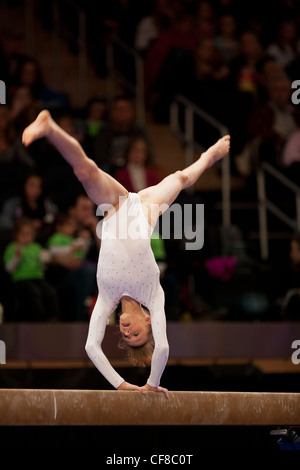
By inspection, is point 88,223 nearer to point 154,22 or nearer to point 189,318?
point 189,318

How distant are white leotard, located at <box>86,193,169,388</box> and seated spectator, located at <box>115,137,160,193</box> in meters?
2.40

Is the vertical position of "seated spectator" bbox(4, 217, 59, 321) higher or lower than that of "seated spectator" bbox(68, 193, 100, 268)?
lower

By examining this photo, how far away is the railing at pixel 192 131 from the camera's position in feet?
27.8

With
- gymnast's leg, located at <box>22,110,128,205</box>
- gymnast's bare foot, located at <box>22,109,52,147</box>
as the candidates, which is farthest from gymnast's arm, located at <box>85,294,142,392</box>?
gymnast's bare foot, located at <box>22,109,52,147</box>

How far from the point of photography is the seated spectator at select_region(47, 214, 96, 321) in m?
→ 6.92

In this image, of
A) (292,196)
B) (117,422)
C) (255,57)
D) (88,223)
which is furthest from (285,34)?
(117,422)

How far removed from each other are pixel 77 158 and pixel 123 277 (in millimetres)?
749

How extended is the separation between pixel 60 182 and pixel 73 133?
451 mm

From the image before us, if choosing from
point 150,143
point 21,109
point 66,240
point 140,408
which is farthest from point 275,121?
point 140,408

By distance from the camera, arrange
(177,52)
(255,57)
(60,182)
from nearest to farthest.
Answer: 1. (60,182)
2. (177,52)
3. (255,57)

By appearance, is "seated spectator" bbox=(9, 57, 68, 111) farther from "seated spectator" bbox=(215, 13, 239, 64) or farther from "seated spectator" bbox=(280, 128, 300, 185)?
"seated spectator" bbox=(280, 128, 300, 185)

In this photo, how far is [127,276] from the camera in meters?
5.20

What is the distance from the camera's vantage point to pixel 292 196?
8.52 meters

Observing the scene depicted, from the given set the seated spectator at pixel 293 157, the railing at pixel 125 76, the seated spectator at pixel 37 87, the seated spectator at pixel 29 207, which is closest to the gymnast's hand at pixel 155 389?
the seated spectator at pixel 29 207
